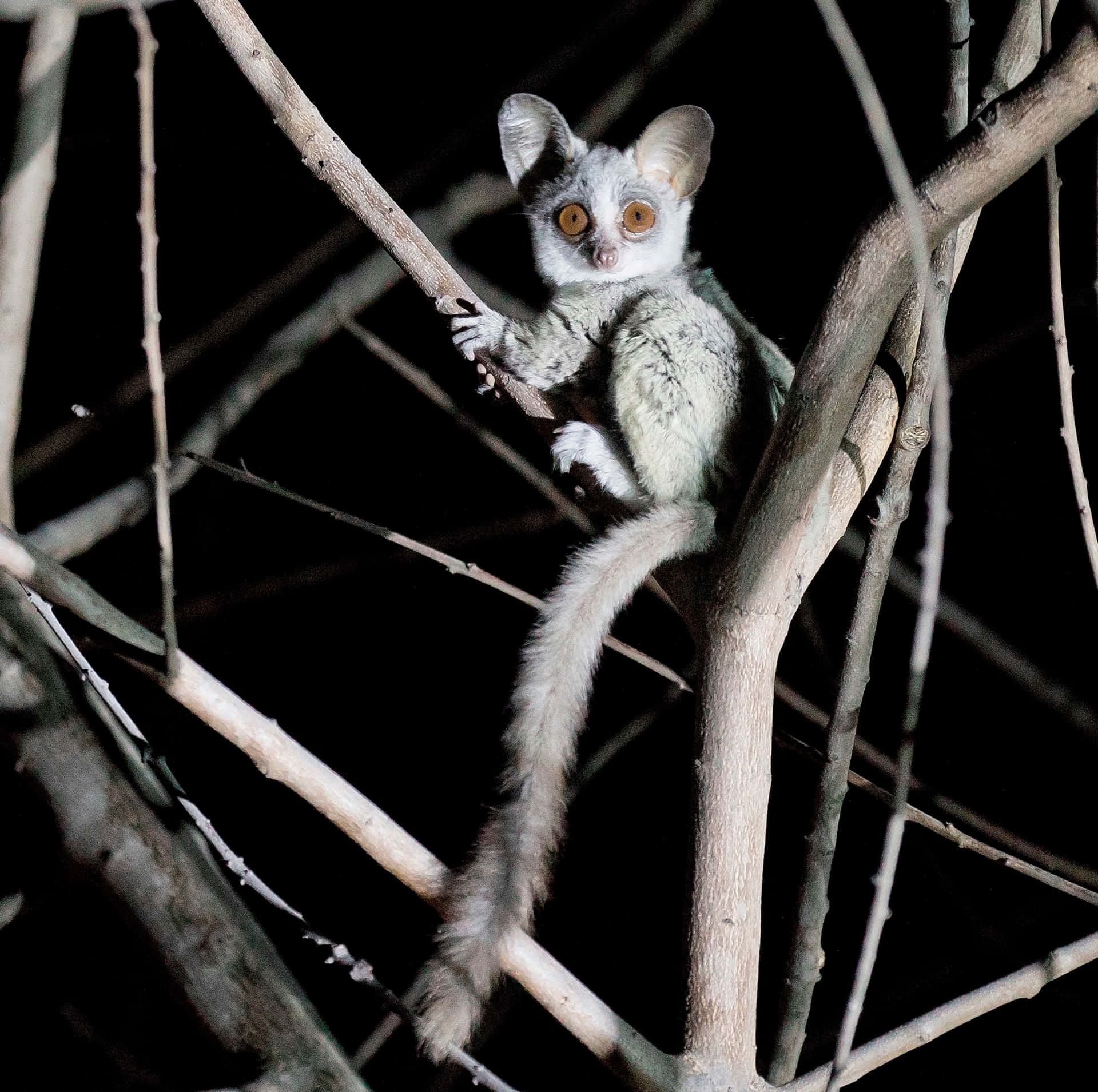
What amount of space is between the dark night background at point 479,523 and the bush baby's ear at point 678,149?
0.51m

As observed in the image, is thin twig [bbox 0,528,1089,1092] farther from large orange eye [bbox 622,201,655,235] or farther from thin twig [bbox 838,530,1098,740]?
large orange eye [bbox 622,201,655,235]

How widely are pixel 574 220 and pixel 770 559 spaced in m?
1.55

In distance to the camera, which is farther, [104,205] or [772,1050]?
[104,205]

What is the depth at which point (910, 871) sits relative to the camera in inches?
140

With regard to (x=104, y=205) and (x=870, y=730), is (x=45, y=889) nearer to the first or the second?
(x=870, y=730)

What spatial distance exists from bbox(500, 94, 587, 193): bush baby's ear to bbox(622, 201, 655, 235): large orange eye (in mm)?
316

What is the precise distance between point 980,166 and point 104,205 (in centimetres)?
355

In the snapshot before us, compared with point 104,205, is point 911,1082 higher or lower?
lower

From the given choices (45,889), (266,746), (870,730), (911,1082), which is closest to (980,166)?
(266,746)

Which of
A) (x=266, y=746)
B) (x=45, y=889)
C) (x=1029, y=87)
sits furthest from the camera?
(x=45, y=889)

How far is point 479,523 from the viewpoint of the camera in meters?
4.10

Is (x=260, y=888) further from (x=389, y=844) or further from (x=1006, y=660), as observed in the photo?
(x=1006, y=660)

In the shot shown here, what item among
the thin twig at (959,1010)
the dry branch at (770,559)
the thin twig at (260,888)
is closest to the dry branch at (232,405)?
the thin twig at (260,888)

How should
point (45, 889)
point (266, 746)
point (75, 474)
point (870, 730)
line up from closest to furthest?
point (266, 746) < point (45, 889) < point (870, 730) < point (75, 474)
